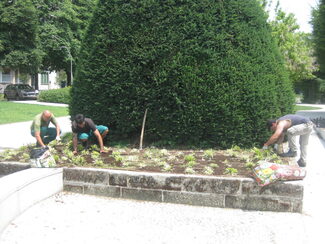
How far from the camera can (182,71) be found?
21.0ft

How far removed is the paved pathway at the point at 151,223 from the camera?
366cm

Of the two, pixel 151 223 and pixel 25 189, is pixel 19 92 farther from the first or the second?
pixel 151 223

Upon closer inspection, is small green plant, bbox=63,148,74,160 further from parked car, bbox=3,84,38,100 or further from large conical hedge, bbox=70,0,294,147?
parked car, bbox=3,84,38,100

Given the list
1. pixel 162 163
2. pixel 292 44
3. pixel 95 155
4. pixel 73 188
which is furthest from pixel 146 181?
pixel 292 44

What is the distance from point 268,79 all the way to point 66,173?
419 cm

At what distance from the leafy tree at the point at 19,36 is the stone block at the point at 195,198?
1203 inches

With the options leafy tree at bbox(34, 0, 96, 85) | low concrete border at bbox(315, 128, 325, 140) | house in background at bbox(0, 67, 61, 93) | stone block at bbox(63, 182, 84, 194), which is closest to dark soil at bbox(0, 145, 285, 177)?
stone block at bbox(63, 182, 84, 194)

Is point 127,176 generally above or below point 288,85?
below

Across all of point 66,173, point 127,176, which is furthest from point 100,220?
point 66,173

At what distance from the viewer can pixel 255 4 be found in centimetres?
703

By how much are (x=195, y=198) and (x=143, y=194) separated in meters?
0.74

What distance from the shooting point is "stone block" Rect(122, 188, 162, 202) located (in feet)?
15.7

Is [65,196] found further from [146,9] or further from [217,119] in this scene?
[146,9]

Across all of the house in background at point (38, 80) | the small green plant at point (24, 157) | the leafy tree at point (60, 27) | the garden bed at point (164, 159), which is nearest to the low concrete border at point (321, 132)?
the garden bed at point (164, 159)
